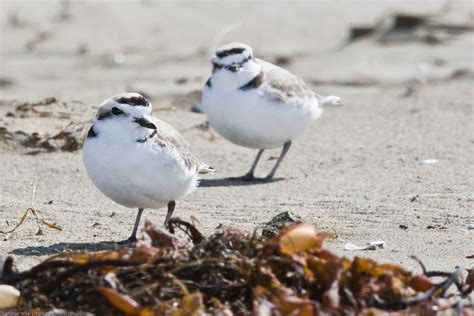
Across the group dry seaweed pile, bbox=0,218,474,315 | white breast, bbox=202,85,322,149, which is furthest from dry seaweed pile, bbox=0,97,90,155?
dry seaweed pile, bbox=0,218,474,315

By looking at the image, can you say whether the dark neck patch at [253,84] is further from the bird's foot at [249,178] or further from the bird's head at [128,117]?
the bird's head at [128,117]

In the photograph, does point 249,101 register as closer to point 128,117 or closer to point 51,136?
point 51,136

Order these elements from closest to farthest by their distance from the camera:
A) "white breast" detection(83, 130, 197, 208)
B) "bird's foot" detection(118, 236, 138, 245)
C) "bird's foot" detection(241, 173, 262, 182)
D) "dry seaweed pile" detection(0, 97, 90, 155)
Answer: "white breast" detection(83, 130, 197, 208) < "bird's foot" detection(118, 236, 138, 245) < "bird's foot" detection(241, 173, 262, 182) < "dry seaweed pile" detection(0, 97, 90, 155)

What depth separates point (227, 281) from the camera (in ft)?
14.6

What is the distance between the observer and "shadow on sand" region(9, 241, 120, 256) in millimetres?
5406

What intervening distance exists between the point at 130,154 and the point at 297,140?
12.7ft

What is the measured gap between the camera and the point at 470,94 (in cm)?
1039

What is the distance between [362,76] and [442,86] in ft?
4.12

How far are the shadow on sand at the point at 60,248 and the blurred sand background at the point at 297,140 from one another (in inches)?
0.6

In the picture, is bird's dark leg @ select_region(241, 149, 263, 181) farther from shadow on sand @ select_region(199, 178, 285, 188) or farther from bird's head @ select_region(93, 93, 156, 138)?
bird's head @ select_region(93, 93, 156, 138)

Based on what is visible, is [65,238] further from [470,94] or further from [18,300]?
[470,94]

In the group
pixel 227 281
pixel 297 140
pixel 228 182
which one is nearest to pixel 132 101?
pixel 227 281

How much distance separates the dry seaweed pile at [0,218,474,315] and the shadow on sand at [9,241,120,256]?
32.3 inches

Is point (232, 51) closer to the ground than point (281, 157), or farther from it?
Result: farther from it
